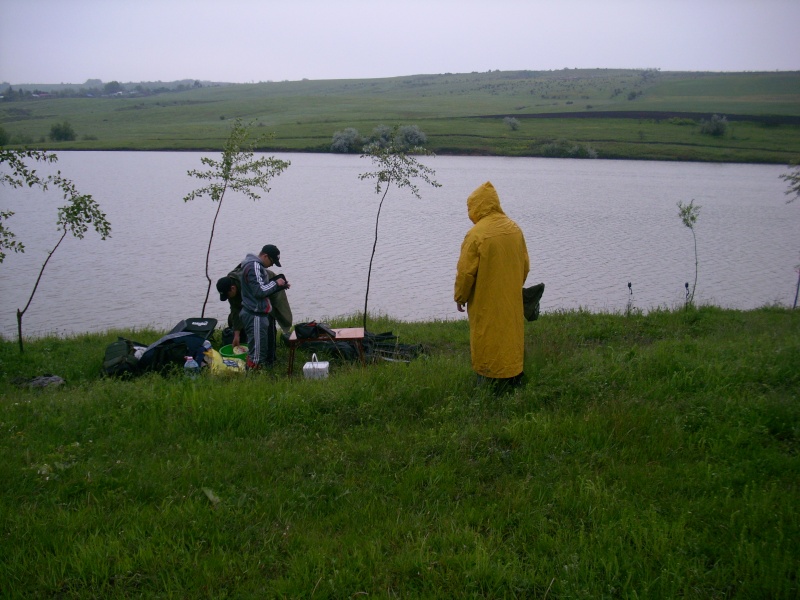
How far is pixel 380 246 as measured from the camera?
23.5 metres

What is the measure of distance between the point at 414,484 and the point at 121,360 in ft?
16.9

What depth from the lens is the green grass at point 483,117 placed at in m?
61.7

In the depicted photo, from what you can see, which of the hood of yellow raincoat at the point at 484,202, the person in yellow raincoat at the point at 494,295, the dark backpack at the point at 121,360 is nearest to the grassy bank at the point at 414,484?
the person in yellow raincoat at the point at 494,295

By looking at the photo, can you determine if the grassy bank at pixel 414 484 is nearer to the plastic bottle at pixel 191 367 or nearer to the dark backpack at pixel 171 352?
the plastic bottle at pixel 191 367

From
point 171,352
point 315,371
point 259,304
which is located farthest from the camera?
point 259,304

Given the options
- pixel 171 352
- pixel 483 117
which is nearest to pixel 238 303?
pixel 171 352

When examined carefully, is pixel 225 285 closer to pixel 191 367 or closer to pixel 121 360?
pixel 191 367

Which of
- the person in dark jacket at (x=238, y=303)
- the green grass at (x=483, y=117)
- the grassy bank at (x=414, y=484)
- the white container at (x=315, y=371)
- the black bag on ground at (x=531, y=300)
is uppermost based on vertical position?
the green grass at (x=483, y=117)

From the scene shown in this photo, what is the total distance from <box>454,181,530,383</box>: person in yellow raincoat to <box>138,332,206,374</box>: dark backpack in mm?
3804

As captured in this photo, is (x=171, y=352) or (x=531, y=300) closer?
(x=531, y=300)

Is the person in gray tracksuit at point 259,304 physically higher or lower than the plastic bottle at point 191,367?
higher

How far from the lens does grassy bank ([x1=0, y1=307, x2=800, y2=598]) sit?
3.84 m

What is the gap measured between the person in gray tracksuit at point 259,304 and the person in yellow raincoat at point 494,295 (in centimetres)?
327

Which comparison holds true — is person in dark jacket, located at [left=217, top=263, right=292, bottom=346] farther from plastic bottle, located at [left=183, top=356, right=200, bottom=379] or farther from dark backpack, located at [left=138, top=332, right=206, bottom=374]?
plastic bottle, located at [left=183, top=356, right=200, bottom=379]
